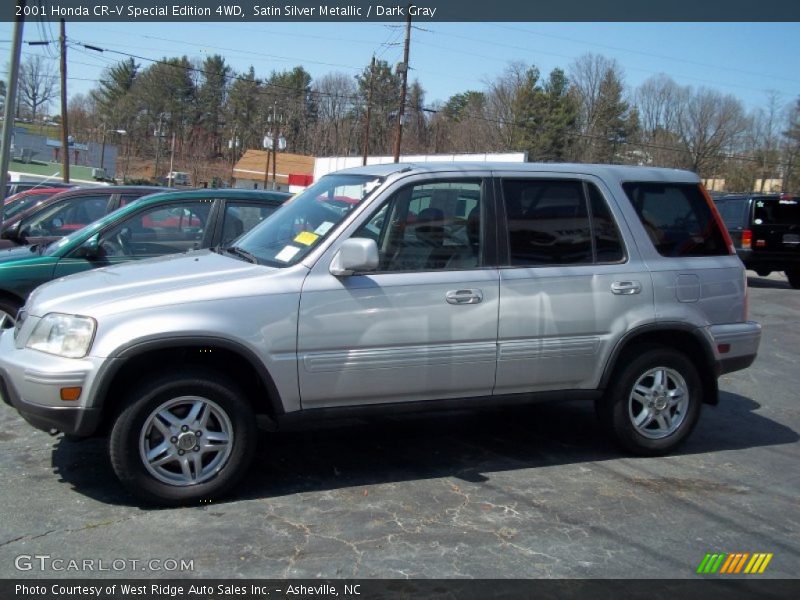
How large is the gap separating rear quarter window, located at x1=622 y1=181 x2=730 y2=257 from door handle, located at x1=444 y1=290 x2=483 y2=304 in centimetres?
148

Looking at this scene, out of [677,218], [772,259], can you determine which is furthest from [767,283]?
[677,218]

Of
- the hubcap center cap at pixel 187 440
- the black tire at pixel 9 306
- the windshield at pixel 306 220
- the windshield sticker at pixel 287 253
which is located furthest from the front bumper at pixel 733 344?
the black tire at pixel 9 306

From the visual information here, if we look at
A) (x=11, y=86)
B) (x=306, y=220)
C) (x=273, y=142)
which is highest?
(x=273, y=142)

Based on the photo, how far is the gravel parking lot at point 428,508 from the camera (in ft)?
12.1

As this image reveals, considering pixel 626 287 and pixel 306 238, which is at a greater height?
pixel 306 238

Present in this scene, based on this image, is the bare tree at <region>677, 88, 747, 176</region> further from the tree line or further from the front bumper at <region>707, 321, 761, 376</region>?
the front bumper at <region>707, 321, 761, 376</region>

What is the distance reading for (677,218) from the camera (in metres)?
5.54

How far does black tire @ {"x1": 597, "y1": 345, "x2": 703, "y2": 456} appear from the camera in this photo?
5254 millimetres

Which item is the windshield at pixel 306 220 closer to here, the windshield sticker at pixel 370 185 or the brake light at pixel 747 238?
the windshield sticker at pixel 370 185

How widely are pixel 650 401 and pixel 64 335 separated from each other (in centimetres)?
382

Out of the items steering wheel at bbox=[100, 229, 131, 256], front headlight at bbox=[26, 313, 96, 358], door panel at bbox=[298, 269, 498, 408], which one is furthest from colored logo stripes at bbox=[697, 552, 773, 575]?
steering wheel at bbox=[100, 229, 131, 256]

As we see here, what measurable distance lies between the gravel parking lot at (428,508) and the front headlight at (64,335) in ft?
2.92

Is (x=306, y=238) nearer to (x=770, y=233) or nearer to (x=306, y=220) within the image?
(x=306, y=220)

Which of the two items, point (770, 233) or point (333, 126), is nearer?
point (770, 233)
